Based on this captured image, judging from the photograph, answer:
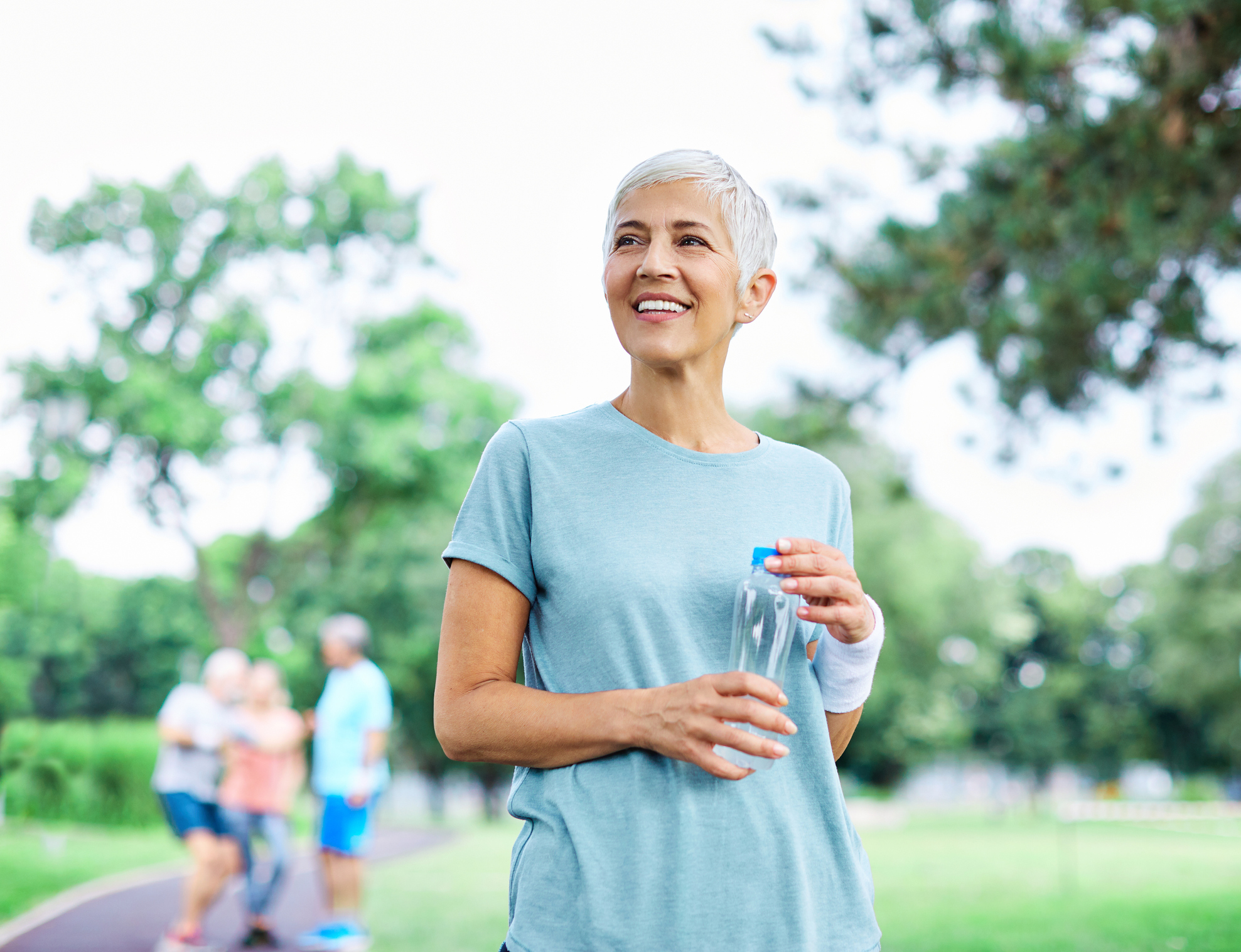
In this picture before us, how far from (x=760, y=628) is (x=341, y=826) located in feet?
18.5

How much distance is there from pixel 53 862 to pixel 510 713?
6.18 m

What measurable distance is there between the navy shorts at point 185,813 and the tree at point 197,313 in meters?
4.89

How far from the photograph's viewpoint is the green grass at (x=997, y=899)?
7.10 meters

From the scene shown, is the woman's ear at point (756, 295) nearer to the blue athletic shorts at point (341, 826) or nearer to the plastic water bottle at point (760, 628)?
the plastic water bottle at point (760, 628)

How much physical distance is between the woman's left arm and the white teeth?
358 millimetres

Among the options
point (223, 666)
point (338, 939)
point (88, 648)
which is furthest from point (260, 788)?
point (88, 648)

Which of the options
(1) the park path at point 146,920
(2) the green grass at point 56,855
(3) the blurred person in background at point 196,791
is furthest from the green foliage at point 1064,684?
(3) the blurred person in background at point 196,791

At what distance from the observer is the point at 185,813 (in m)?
6.69

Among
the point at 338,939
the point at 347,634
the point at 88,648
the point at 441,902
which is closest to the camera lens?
the point at 88,648

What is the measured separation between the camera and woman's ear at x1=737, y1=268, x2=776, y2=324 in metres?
1.66

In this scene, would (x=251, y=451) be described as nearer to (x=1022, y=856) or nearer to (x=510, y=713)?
(x=1022, y=856)

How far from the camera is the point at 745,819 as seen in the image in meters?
1.43

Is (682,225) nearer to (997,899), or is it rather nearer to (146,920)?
(146,920)

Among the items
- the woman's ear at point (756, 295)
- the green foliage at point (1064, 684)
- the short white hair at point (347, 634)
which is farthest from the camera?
the green foliage at point (1064, 684)
